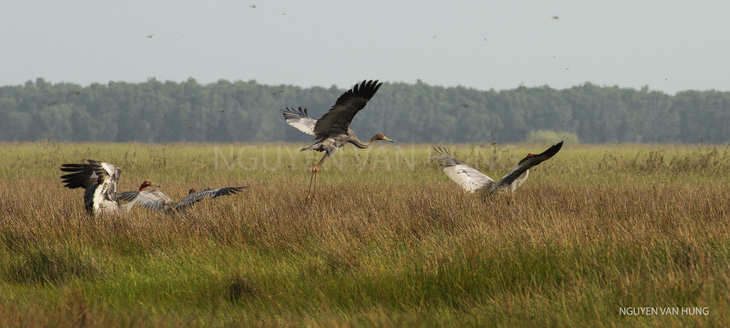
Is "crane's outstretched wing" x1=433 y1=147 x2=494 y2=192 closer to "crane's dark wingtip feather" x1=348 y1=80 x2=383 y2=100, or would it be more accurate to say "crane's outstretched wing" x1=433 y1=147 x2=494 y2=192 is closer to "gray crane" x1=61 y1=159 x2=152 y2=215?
"crane's dark wingtip feather" x1=348 y1=80 x2=383 y2=100

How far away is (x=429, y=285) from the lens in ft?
16.1

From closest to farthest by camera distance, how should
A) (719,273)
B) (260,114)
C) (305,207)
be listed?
(719,273), (305,207), (260,114)

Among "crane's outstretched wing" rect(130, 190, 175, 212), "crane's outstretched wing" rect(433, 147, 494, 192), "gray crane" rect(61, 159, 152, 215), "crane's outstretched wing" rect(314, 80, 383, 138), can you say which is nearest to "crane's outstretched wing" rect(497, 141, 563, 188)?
"crane's outstretched wing" rect(433, 147, 494, 192)

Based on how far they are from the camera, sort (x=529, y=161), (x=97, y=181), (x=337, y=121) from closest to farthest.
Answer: (x=529, y=161) → (x=97, y=181) → (x=337, y=121)

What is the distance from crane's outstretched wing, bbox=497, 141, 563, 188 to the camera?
22.5ft

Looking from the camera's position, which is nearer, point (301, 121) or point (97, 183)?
point (97, 183)

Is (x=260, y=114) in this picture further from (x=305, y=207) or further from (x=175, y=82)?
(x=305, y=207)

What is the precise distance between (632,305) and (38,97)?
130255 mm

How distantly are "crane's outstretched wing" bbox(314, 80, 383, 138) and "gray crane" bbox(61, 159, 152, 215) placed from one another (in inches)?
122

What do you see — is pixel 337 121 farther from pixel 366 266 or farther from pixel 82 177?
pixel 366 266

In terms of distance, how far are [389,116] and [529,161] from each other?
104301 millimetres

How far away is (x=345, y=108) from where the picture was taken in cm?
951

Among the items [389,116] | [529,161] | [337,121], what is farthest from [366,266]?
[389,116]

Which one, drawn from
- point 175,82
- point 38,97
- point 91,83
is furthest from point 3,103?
point 175,82
